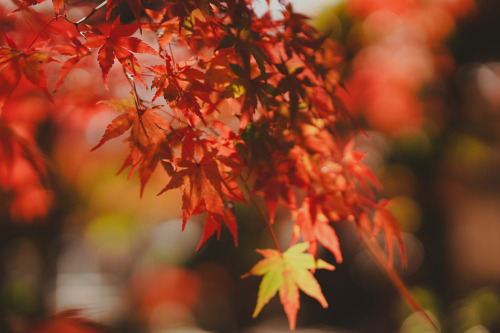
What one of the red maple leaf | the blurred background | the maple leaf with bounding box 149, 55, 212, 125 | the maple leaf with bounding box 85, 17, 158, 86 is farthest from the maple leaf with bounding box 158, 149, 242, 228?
the blurred background

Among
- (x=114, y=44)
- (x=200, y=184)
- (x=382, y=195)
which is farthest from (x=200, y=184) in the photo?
(x=382, y=195)

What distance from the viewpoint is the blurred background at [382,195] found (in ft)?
13.3

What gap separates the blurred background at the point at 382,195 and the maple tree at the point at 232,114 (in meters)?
2.44

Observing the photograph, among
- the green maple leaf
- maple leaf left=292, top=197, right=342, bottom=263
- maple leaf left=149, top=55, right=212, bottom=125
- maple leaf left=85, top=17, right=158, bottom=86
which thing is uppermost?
maple leaf left=85, top=17, right=158, bottom=86

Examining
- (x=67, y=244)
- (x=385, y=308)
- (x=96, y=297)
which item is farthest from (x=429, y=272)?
(x=67, y=244)

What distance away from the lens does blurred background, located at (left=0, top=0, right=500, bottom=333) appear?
4.06 meters

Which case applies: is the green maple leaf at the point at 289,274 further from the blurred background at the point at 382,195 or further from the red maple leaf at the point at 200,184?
the blurred background at the point at 382,195

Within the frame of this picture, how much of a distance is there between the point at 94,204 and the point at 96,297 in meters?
2.35

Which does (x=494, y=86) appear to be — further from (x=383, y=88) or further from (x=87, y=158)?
(x=87, y=158)

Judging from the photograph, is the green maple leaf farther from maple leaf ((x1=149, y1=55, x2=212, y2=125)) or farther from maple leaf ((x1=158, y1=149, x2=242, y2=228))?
maple leaf ((x1=149, y1=55, x2=212, y2=125))

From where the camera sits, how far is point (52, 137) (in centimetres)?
354

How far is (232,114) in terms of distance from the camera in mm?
1093

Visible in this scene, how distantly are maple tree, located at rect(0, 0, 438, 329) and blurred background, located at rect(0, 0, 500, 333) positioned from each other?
244 cm

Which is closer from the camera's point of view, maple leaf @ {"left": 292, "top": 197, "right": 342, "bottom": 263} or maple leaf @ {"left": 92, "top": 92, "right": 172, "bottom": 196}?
maple leaf @ {"left": 92, "top": 92, "right": 172, "bottom": 196}
